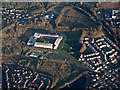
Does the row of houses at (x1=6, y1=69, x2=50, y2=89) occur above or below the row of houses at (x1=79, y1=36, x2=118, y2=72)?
below

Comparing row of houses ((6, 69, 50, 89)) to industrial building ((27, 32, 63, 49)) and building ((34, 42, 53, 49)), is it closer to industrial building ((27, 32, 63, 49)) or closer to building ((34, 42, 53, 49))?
building ((34, 42, 53, 49))

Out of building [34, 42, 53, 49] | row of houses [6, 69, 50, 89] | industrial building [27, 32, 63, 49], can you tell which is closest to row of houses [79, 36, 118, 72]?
industrial building [27, 32, 63, 49]

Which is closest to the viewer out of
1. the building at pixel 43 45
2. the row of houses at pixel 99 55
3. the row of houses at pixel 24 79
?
the row of houses at pixel 24 79

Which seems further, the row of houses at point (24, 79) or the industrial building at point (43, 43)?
the industrial building at point (43, 43)

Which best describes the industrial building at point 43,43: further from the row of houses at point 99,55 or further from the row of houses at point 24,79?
the row of houses at point 24,79

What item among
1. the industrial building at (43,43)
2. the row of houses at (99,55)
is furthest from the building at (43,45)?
the row of houses at (99,55)

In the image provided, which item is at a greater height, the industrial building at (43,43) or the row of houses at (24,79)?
the industrial building at (43,43)

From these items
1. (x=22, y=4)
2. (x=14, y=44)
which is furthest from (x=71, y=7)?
(x=14, y=44)

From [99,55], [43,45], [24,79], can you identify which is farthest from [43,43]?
[99,55]

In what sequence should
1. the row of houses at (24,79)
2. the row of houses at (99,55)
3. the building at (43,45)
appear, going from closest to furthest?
the row of houses at (24,79)
the row of houses at (99,55)
the building at (43,45)

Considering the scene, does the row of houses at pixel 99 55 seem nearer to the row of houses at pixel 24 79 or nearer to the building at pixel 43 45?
the building at pixel 43 45

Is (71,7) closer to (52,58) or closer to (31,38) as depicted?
(31,38)

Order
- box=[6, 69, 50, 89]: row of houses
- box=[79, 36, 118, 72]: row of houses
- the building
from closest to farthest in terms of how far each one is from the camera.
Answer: box=[6, 69, 50, 89]: row of houses → box=[79, 36, 118, 72]: row of houses → the building
